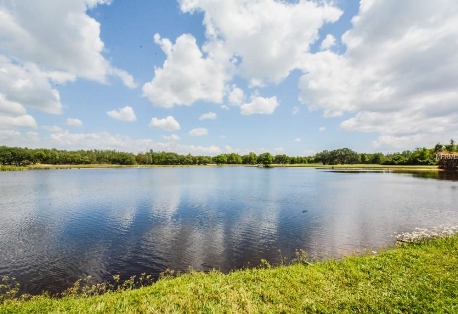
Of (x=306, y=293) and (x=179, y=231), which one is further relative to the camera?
(x=179, y=231)

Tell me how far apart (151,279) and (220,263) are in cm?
540

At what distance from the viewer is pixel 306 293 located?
1083 centimetres

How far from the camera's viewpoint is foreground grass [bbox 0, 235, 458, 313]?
943 centimetres

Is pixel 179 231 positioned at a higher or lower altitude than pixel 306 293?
lower

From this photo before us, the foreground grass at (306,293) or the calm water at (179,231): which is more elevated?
the foreground grass at (306,293)

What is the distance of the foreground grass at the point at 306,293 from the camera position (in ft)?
30.9

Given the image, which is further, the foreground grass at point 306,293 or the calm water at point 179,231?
the calm water at point 179,231

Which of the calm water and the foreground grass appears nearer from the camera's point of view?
the foreground grass

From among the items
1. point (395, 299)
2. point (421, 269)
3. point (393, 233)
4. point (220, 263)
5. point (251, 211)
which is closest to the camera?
point (395, 299)

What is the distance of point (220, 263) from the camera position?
1898 centimetres

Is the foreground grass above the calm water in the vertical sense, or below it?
above

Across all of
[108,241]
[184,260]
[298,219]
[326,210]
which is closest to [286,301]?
[184,260]

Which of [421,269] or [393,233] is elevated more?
[421,269]

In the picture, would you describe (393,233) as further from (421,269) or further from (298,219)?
(421,269)
